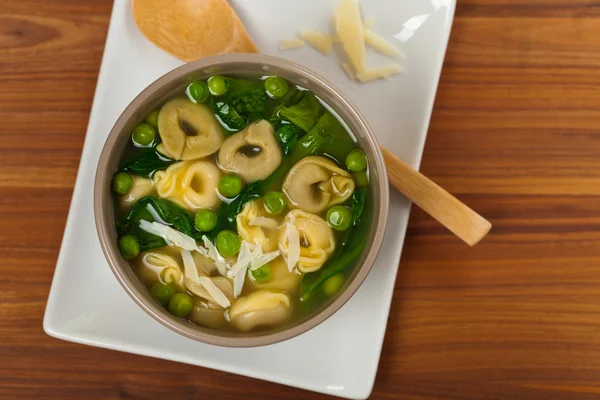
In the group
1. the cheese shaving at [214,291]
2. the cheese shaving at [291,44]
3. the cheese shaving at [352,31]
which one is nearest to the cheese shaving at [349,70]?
the cheese shaving at [352,31]

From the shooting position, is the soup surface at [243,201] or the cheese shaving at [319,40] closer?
the soup surface at [243,201]

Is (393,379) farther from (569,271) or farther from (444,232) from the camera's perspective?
(569,271)

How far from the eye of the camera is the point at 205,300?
153 cm

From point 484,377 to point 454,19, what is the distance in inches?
42.1

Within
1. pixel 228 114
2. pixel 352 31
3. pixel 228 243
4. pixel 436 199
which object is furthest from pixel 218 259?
pixel 352 31

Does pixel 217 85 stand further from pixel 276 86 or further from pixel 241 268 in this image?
pixel 241 268

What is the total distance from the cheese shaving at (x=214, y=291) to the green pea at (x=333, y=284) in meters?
0.25

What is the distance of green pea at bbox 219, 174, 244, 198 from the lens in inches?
60.6

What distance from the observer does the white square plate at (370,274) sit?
1.62m

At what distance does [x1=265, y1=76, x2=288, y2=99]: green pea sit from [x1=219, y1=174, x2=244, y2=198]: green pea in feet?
0.75

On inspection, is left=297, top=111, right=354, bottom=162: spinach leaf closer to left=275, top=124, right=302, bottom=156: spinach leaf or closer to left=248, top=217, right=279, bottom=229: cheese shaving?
left=275, top=124, right=302, bottom=156: spinach leaf

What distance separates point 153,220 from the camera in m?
1.55

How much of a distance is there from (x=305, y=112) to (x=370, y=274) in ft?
1.53

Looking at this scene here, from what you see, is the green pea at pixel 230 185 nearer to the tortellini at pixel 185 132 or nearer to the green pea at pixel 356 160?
the tortellini at pixel 185 132
